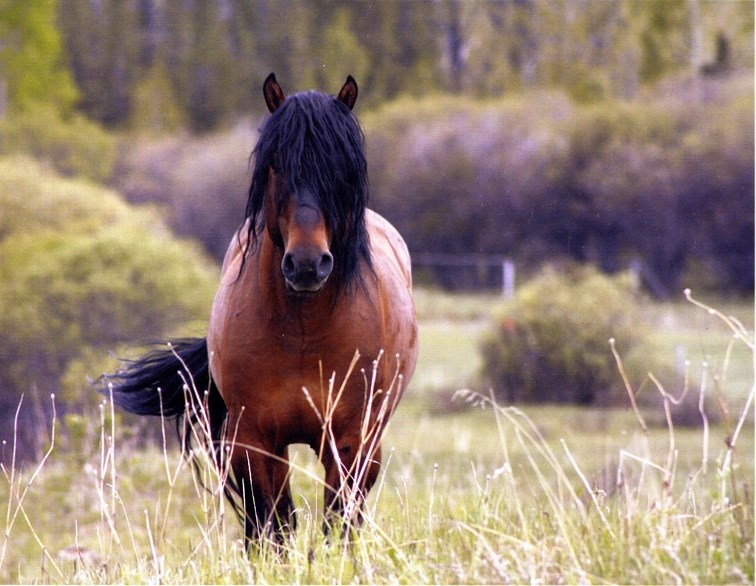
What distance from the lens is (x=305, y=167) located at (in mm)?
4180

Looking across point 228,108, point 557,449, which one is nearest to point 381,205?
point 228,108

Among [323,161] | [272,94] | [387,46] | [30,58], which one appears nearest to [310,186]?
[323,161]

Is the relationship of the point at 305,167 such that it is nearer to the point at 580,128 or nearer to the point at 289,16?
the point at 289,16

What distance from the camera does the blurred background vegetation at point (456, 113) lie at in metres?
22.6

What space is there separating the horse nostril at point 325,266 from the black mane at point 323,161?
0.22m

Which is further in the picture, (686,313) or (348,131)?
(686,313)

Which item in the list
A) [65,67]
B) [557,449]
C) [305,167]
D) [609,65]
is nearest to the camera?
[305,167]

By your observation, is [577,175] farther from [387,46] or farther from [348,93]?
[348,93]

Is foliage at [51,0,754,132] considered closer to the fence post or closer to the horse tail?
the fence post

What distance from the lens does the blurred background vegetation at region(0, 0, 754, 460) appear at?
2264cm

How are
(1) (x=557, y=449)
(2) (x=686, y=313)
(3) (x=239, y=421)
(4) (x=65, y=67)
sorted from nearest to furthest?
(3) (x=239, y=421) → (1) (x=557, y=449) → (2) (x=686, y=313) → (4) (x=65, y=67)

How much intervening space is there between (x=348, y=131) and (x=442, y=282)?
Result: 17870mm

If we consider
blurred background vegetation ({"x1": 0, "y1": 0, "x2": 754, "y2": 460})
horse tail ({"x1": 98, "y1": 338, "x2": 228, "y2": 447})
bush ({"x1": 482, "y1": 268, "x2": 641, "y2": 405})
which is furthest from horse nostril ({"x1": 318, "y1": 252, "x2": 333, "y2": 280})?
blurred background vegetation ({"x1": 0, "y1": 0, "x2": 754, "y2": 460})

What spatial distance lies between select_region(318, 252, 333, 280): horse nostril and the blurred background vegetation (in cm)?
1624
